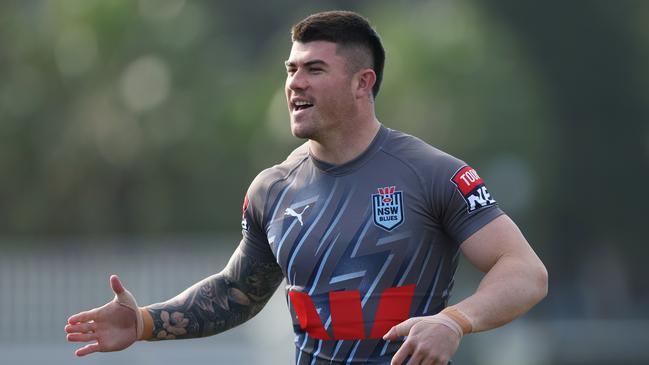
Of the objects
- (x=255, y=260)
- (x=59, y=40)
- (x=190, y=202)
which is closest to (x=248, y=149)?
(x=190, y=202)

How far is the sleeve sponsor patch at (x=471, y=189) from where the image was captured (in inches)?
265

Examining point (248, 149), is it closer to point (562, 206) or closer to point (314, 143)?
point (562, 206)

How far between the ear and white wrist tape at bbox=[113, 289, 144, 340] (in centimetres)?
150

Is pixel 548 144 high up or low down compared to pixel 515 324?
up

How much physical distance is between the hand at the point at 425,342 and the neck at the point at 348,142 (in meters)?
1.25

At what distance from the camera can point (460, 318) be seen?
6.28m

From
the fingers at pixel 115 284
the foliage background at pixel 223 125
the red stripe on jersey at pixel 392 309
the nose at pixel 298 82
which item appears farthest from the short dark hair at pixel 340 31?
the foliage background at pixel 223 125

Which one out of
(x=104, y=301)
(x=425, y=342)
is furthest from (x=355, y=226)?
(x=104, y=301)

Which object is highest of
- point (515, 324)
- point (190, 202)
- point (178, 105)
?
point (178, 105)

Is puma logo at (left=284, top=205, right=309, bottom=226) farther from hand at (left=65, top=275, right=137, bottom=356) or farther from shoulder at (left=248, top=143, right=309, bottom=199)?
hand at (left=65, top=275, right=137, bottom=356)

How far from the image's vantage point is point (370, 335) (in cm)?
691

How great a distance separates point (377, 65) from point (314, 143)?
1.68 feet

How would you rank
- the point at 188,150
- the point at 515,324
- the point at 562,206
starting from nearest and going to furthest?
the point at 515,324, the point at 188,150, the point at 562,206

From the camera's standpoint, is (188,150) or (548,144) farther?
(548,144)
